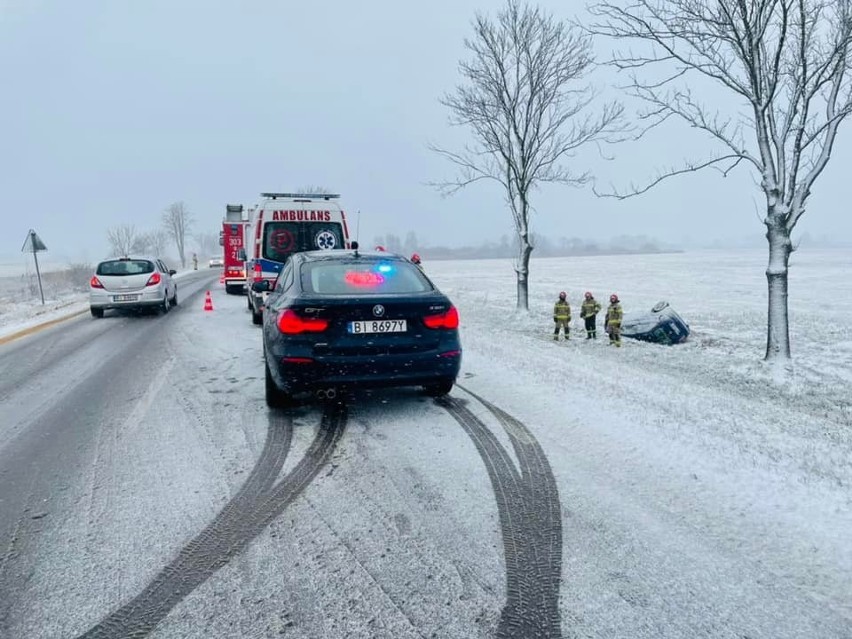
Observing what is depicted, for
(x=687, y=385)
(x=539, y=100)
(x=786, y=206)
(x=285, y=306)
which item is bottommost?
(x=687, y=385)

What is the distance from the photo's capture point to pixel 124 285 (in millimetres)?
12781

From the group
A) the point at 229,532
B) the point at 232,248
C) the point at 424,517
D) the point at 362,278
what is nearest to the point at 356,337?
the point at 362,278

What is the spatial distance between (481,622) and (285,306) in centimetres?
313

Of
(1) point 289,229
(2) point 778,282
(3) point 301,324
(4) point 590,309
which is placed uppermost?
(1) point 289,229

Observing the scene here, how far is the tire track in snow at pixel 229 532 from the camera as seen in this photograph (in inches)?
86.2

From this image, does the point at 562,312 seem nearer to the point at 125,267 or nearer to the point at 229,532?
the point at 229,532

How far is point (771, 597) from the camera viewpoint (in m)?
2.31

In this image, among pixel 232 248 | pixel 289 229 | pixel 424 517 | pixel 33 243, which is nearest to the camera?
pixel 424 517

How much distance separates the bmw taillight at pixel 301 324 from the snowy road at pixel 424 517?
0.89 meters

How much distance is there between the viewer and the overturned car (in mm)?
11211

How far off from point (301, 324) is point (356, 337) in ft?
1.60

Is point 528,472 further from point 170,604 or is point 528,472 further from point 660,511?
point 170,604

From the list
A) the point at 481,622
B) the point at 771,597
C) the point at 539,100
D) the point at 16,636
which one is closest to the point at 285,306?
the point at 16,636

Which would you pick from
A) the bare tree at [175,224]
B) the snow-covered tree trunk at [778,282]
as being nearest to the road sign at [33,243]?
the snow-covered tree trunk at [778,282]
